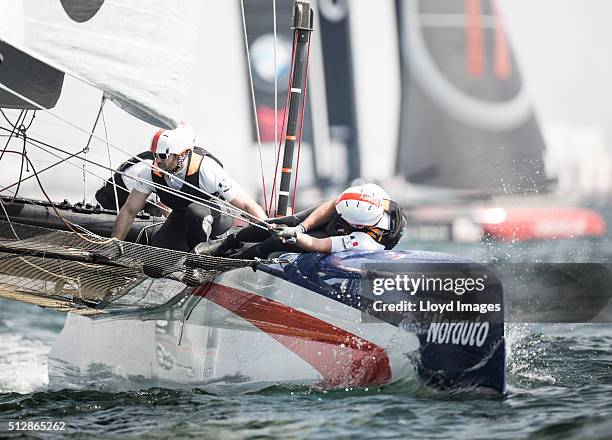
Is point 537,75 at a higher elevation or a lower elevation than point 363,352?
higher

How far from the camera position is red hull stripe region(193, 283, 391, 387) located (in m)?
5.00

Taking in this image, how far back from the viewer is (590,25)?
19422 millimetres

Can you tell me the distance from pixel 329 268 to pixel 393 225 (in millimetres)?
474

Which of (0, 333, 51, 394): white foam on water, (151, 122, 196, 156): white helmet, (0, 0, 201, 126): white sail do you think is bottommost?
(0, 333, 51, 394): white foam on water

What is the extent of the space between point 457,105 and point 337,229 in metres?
12.5

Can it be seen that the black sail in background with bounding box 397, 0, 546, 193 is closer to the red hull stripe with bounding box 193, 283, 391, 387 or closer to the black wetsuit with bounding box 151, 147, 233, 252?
the black wetsuit with bounding box 151, 147, 233, 252

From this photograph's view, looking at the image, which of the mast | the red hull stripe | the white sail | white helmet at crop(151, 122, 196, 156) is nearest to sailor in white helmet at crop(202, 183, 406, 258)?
the red hull stripe

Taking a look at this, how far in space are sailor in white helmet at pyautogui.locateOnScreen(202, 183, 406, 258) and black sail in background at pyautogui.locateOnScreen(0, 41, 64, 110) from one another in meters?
1.15

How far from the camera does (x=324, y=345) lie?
5.06 m

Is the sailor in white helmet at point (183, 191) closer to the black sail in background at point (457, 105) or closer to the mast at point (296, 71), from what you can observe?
the mast at point (296, 71)

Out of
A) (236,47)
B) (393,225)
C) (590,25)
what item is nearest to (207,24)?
Result: (236,47)

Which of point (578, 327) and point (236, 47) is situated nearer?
point (578, 327)

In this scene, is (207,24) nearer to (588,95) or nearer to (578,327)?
(588,95)

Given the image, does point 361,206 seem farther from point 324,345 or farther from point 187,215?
point 187,215
